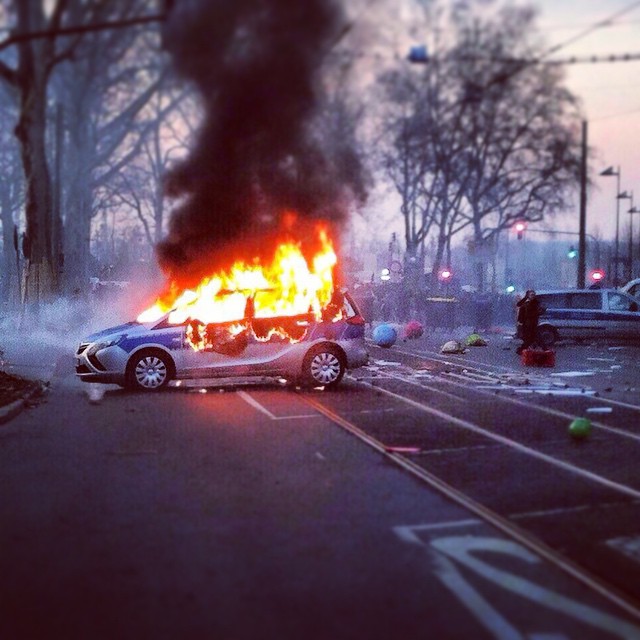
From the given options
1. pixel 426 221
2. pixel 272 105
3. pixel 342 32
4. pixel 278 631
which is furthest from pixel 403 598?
pixel 426 221

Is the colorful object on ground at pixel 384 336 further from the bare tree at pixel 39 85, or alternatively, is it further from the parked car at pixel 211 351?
the parked car at pixel 211 351

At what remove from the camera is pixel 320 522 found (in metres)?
6.61

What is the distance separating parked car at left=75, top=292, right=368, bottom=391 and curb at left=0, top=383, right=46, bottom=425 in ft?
2.44

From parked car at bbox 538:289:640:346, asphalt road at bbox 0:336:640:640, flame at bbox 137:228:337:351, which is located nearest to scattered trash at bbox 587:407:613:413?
asphalt road at bbox 0:336:640:640

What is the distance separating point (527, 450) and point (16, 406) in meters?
7.07

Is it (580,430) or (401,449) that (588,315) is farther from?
(401,449)

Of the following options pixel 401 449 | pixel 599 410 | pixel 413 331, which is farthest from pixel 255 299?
pixel 413 331

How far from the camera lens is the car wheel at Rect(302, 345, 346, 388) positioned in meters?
15.3

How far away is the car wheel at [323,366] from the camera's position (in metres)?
15.3

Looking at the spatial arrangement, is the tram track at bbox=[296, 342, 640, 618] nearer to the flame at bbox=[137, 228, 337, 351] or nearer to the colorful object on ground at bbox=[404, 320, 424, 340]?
the flame at bbox=[137, 228, 337, 351]

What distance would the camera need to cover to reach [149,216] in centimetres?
3578

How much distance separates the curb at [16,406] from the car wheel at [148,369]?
1.49m

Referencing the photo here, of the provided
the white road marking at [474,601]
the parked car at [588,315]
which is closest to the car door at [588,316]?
the parked car at [588,315]

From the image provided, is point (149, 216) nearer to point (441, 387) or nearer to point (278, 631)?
point (441, 387)
